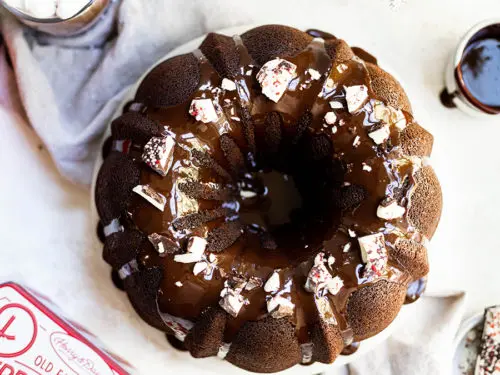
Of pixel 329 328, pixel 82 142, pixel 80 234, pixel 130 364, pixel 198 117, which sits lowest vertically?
pixel 130 364

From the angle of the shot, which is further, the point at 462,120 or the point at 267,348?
the point at 462,120

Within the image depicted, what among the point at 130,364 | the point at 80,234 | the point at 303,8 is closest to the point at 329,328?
the point at 130,364

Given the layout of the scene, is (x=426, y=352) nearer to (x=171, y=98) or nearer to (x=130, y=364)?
(x=130, y=364)

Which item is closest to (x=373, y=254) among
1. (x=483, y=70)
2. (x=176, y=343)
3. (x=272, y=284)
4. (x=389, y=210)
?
(x=389, y=210)

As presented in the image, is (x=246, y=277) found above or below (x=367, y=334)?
above

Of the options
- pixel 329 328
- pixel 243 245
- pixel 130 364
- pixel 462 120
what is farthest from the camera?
pixel 462 120

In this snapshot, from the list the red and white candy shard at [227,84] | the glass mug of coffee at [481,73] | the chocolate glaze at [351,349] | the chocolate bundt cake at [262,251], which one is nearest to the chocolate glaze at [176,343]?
the chocolate bundt cake at [262,251]
